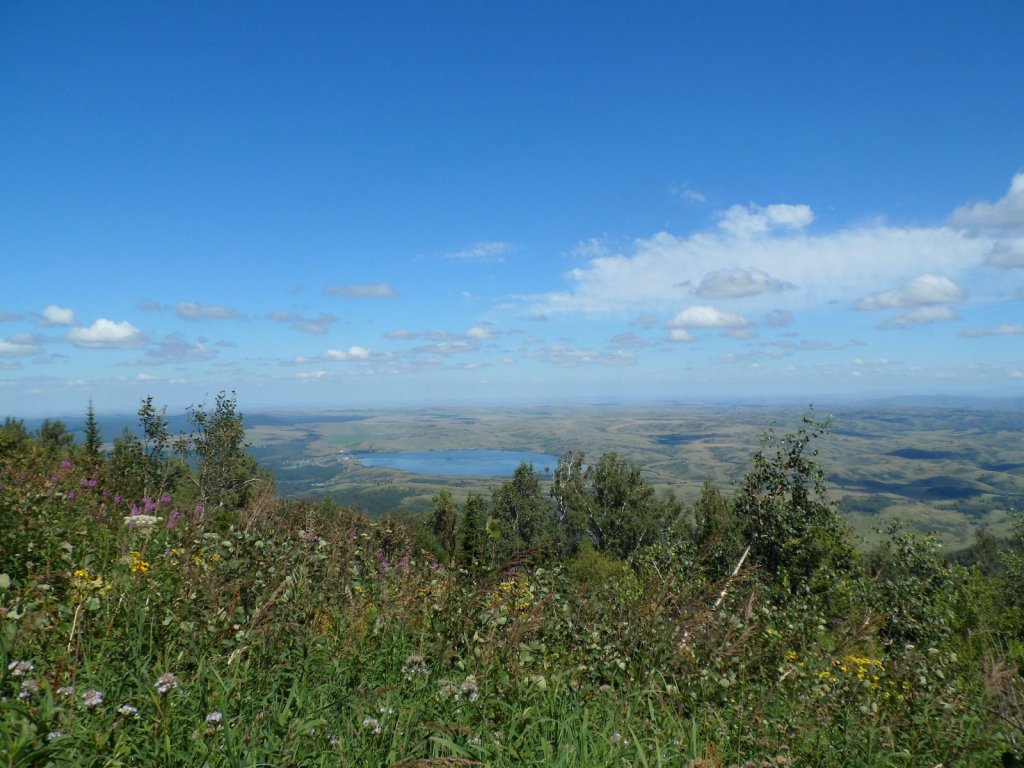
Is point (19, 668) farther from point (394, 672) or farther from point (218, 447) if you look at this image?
point (218, 447)

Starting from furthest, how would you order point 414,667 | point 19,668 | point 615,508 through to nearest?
1. point 615,508
2. point 414,667
3. point 19,668

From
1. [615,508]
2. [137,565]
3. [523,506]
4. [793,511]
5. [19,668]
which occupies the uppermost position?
[19,668]

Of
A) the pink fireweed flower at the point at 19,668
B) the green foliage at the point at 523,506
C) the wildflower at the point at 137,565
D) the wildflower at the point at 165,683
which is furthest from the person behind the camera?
the green foliage at the point at 523,506

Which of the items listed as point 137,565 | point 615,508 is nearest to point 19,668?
point 137,565

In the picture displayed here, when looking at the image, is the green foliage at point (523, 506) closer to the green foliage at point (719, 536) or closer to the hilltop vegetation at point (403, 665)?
the green foliage at point (719, 536)

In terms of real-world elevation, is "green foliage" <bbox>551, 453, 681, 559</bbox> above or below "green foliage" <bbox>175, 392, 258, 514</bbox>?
below

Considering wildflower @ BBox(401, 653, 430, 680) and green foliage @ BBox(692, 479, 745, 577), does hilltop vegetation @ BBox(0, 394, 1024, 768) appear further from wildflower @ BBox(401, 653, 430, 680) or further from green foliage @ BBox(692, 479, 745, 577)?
green foliage @ BBox(692, 479, 745, 577)

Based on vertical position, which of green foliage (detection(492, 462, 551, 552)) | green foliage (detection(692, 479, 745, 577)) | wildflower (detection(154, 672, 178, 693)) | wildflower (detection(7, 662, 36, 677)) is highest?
wildflower (detection(7, 662, 36, 677))

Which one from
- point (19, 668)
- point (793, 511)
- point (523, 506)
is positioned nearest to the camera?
point (19, 668)

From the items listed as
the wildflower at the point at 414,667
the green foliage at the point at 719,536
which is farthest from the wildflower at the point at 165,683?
the green foliage at the point at 719,536

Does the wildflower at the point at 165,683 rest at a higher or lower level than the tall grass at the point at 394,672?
higher

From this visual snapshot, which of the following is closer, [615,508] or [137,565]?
[137,565]

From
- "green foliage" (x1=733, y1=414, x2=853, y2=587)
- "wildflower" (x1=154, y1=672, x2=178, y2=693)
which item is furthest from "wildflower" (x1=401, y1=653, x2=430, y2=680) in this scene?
"green foliage" (x1=733, y1=414, x2=853, y2=587)

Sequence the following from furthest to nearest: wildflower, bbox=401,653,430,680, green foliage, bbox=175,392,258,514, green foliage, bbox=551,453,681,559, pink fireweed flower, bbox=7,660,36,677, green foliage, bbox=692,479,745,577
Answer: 1. green foliage, bbox=551,453,681,559
2. green foliage, bbox=175,392,258,514
3. green foliage, bbox=692,479,745,577
4. wildflower, bbox=401,653,430,680
5. pink fireweed flower, bbox=7,660,36,677
